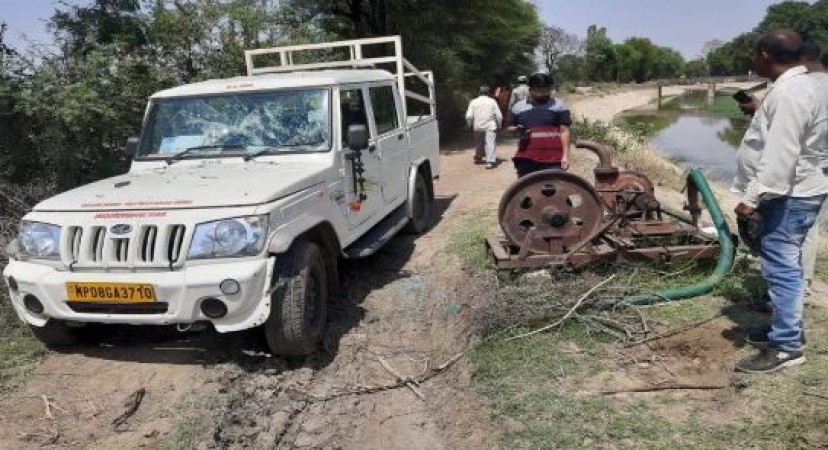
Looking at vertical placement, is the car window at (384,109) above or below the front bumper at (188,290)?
above

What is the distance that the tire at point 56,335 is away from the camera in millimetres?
4742

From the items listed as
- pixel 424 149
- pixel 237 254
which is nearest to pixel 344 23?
pixel 424 149

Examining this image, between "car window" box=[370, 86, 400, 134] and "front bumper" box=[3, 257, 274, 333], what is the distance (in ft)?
9.46

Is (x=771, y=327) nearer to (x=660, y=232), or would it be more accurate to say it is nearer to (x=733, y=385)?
(x=733, y=385)

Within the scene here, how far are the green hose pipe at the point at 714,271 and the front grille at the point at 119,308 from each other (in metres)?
3.19

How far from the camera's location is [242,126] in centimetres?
563

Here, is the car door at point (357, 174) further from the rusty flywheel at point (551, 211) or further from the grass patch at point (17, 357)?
the grass patch at point (17, 357)

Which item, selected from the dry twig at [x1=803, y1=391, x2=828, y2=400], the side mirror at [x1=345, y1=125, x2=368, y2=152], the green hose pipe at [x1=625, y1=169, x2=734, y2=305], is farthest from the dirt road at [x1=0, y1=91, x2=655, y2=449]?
the dry twig at [x1=803, y1=391, x2=828, y2=400]

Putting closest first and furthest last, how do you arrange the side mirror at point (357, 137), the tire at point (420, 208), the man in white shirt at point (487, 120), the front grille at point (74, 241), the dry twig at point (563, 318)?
the front grille at point (74, 241) → the dry twig at point (563, 318) → the side mirror at point (357, 137) → the tire at point (420, 208) → the man in white shirt at point (487, 120)

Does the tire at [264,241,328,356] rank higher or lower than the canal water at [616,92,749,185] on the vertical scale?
higher

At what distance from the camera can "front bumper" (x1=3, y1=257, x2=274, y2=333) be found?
13.6 ft

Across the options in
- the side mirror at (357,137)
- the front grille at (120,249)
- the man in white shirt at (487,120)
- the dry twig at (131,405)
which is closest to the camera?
the dry twig at (131,405)

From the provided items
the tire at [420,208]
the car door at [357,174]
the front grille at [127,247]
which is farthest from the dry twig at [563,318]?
the tire at [420,208]

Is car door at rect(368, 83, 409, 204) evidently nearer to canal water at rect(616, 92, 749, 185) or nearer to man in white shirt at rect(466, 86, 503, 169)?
man in white shirt at rect(466, 86, 503, 169)
